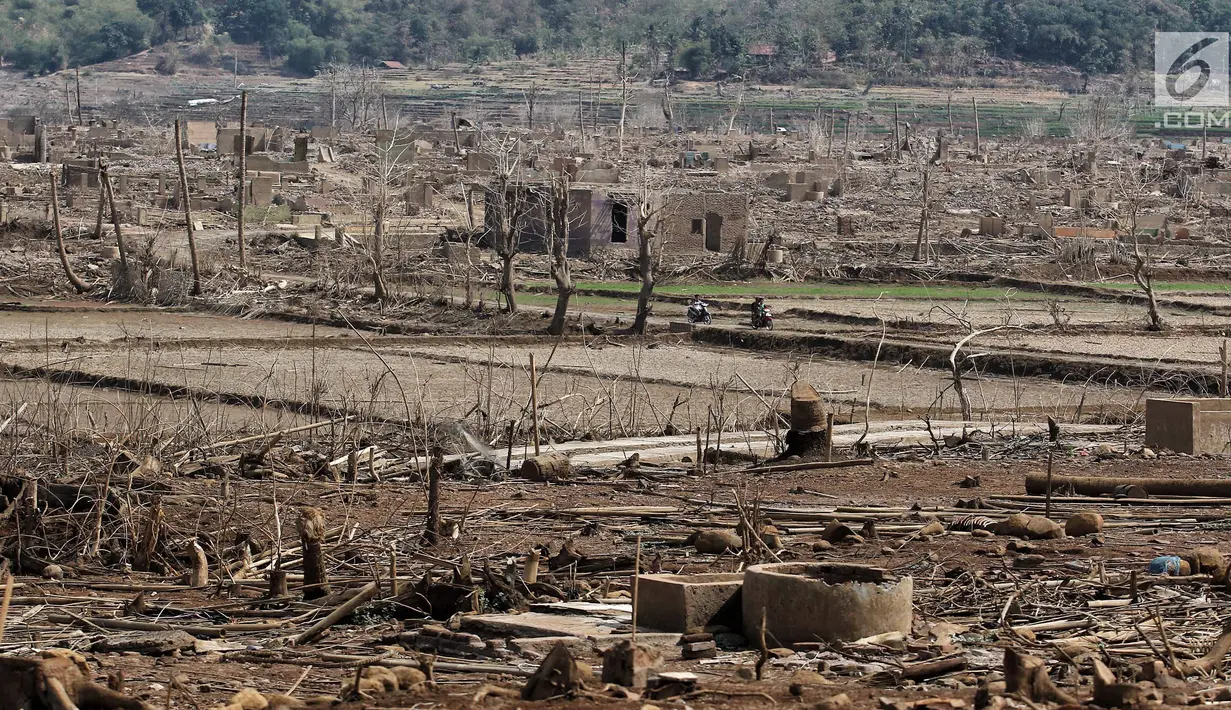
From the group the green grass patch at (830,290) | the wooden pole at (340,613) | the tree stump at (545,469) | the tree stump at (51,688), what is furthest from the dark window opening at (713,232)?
the tree stump at (51,688)

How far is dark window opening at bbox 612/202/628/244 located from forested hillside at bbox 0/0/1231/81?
93802 millimetres

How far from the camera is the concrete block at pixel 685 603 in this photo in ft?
21.5

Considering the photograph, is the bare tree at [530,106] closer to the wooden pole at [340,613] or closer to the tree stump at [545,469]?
the tree stump at [545,469]

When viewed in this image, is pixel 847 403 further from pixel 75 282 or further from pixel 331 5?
pixel 331 5

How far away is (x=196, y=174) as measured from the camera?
5019 cm

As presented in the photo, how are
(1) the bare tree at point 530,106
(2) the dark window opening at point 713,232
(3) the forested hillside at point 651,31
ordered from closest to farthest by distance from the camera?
(2) the dark window opening at point 713,232
(1) the bare tree at point 530,106
(3) the forested hillside at point 651,31

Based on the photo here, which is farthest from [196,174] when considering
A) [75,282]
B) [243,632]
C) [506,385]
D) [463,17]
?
[463,17]

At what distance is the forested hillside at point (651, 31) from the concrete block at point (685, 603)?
127475 mm

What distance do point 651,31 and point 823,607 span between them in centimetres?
13908

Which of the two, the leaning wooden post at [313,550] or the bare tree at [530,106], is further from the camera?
the bare tree at [530,106]

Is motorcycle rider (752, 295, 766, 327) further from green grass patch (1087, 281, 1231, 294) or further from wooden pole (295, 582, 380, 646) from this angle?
wooden pole (295, 582, 380, 646)

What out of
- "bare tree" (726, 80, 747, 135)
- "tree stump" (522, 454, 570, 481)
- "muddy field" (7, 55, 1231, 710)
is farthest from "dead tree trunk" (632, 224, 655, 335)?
"bare tree" (726, 80, 747, 135)

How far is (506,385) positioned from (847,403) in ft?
13.2

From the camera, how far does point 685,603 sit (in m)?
6.55
